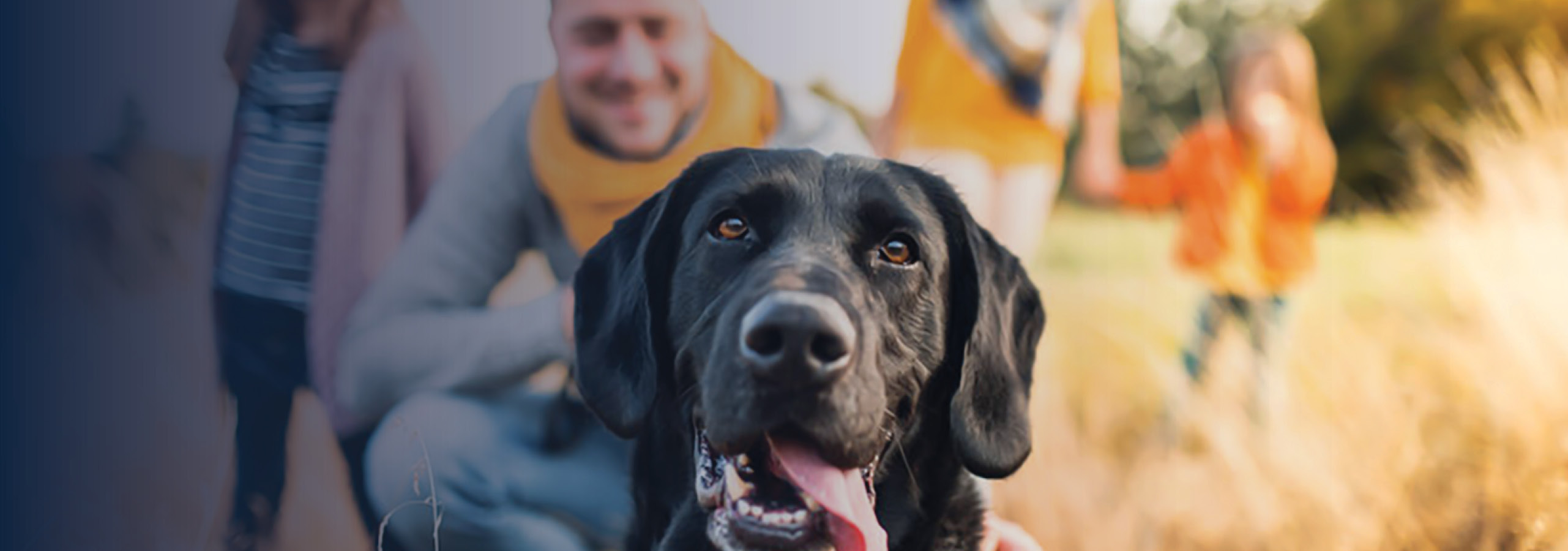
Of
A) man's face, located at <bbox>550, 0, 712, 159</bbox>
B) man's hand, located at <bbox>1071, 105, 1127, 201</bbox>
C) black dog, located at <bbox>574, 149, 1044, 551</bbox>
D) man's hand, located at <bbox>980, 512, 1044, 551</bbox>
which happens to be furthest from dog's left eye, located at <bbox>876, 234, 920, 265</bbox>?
man's hand, located at <bbox>1071, 105, 1127, 201</bbox>

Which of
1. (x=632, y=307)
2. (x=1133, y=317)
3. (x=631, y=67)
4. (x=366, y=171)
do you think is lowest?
(x=1133, y=317)

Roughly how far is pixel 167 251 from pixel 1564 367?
4246 millimetres

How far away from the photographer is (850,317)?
1.65 metres

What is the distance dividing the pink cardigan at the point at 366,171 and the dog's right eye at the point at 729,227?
0.91 metres

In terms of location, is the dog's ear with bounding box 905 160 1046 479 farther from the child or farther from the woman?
the child

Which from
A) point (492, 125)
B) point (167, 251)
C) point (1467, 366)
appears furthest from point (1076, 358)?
point (167, 251)

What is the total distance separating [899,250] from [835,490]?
1.71 ft

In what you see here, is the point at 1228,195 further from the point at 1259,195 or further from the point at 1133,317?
the point at 1133,317

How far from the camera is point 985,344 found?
1994mm

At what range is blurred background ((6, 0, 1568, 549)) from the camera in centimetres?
233

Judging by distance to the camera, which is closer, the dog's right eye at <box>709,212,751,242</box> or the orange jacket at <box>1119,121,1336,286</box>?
the dog's right eye at <box>709,212,751,242</box>

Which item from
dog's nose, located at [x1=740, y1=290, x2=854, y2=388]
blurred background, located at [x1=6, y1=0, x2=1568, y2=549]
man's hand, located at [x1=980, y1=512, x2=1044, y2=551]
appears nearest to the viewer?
dog's nose, located at [x1=740, y1=290, x2=854, y2=388]

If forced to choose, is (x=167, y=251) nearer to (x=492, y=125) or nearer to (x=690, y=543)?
(x=492, y=125)

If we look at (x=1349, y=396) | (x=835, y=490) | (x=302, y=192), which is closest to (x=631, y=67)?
(x=302, y=192)
